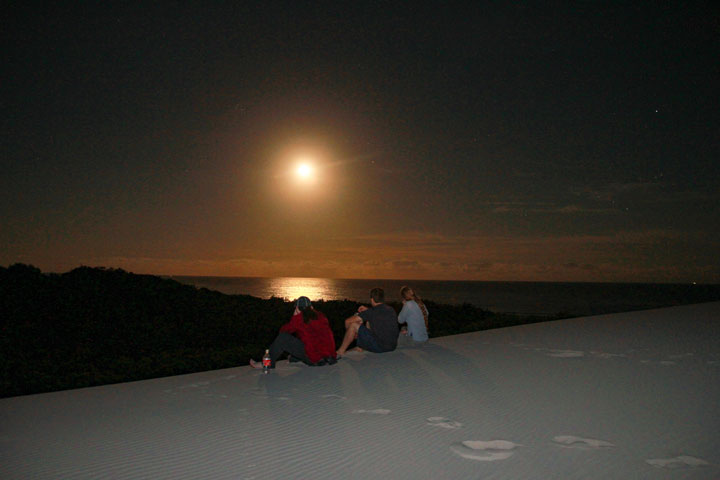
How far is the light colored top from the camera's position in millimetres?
10383

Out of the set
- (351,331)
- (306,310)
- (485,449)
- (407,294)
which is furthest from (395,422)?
(407,294)

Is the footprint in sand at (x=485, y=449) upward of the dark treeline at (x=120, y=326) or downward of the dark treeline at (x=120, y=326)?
downward

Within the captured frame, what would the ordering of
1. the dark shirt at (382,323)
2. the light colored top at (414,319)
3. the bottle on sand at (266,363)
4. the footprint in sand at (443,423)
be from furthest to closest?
the light colored top at (414,319) < the dark shirt at (382,323) < the bottle on sand at (266,363) < the footprint in sand at (443,423)

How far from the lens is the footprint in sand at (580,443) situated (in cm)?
457

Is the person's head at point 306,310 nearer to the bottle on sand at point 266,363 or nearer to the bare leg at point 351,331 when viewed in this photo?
the bottle on sand at point 266,363

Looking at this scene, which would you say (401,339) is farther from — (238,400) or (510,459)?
(510,459)

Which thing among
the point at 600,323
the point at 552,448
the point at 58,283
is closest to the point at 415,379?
the point at 552,448

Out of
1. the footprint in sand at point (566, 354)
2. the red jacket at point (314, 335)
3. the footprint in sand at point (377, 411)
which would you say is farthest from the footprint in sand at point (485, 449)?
the footprint in sand at point (566, 354)

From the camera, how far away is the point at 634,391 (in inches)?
261

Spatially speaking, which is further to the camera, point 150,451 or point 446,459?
point 150,451

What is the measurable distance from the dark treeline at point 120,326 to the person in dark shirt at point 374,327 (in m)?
2.25

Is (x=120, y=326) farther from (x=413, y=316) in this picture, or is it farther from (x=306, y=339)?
(x=413, y=316)

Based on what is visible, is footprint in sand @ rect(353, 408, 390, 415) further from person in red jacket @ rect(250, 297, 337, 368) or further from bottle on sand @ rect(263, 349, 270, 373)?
bottle on sand @ rect(263, 349, 270, 373)

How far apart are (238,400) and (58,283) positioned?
11137 millimetres
